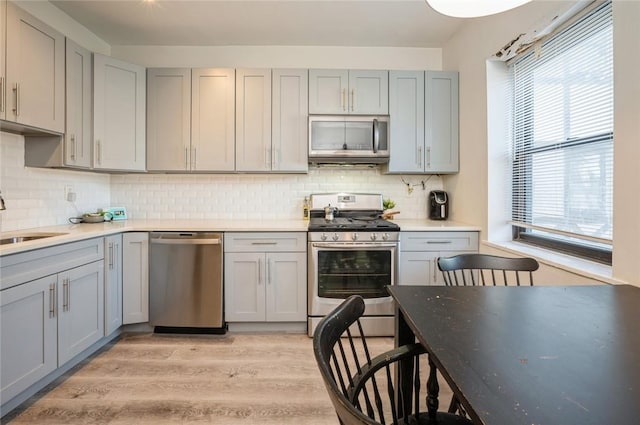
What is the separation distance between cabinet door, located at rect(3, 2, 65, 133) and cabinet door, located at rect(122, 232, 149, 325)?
0.99 m

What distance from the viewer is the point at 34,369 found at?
5.93ft

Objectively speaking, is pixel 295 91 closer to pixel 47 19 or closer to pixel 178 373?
pixel 47 19

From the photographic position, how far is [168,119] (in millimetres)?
2998

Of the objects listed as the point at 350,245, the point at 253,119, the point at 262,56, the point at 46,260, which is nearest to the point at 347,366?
the point at 350,245

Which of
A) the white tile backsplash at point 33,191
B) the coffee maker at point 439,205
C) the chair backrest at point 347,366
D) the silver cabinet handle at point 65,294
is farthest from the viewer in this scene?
the coffee maker at point 439,205

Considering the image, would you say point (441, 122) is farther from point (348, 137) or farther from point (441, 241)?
point (441, 241)

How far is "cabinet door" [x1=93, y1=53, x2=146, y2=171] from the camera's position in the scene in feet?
8.82

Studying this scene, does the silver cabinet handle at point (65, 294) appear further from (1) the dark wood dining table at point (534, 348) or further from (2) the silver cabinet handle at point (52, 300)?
(1) the dark wood dining table at point (534, 348)

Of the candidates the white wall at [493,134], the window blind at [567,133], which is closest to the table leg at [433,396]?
the white wall at [493,134]

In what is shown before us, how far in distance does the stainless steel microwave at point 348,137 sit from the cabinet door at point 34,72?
6.36 feet

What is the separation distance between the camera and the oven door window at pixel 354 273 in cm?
272

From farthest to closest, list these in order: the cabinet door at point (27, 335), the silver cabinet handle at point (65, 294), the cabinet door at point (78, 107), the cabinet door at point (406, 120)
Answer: the cabinet door at point (406, 120) → the cabinet door at point (78, 107) → the silver cabinet handle at point (65, 294) → the cabinet door at point (27, 335)

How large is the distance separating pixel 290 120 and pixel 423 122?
1.29 metres

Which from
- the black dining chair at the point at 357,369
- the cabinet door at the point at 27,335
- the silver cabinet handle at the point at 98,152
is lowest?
the cabinet door at the point at 27,335
